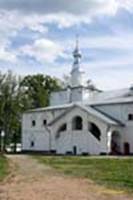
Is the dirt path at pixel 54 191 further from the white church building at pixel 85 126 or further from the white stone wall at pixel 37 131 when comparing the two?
the white stone wall at pixel 37 131

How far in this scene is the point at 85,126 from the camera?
194 ft

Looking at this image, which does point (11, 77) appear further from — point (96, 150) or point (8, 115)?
point (96, 150)

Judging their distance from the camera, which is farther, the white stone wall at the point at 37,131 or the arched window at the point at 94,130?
the white stone wall at the point at 37,131

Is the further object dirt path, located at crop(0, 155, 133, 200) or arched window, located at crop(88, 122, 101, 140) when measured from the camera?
arched window, located at crop(88, 122, 101, 140)

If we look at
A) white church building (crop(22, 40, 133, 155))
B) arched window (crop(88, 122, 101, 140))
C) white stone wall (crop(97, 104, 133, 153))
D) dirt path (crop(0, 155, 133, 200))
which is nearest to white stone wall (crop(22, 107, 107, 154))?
white church building (crop(22, 40, 133, 155))

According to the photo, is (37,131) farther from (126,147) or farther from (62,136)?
(126,147)

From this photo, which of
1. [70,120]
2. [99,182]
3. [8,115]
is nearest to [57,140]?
[70,120]

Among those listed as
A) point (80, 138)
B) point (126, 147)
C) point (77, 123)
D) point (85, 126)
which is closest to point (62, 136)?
point (77, 123)

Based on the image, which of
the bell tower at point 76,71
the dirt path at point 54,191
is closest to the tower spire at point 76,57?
the bell tower at point 76,71

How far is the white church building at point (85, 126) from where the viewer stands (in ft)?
188

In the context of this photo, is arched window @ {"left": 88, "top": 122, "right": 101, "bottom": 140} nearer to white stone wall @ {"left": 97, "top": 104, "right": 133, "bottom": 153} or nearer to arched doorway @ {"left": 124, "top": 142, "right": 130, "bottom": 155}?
white stone wall @ {"left": 97, "top": 104, "right": 133, "bottom": 153}

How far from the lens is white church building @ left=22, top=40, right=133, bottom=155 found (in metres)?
57.4

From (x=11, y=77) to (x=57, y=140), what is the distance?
59.4ft

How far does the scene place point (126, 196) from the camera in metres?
13.0
